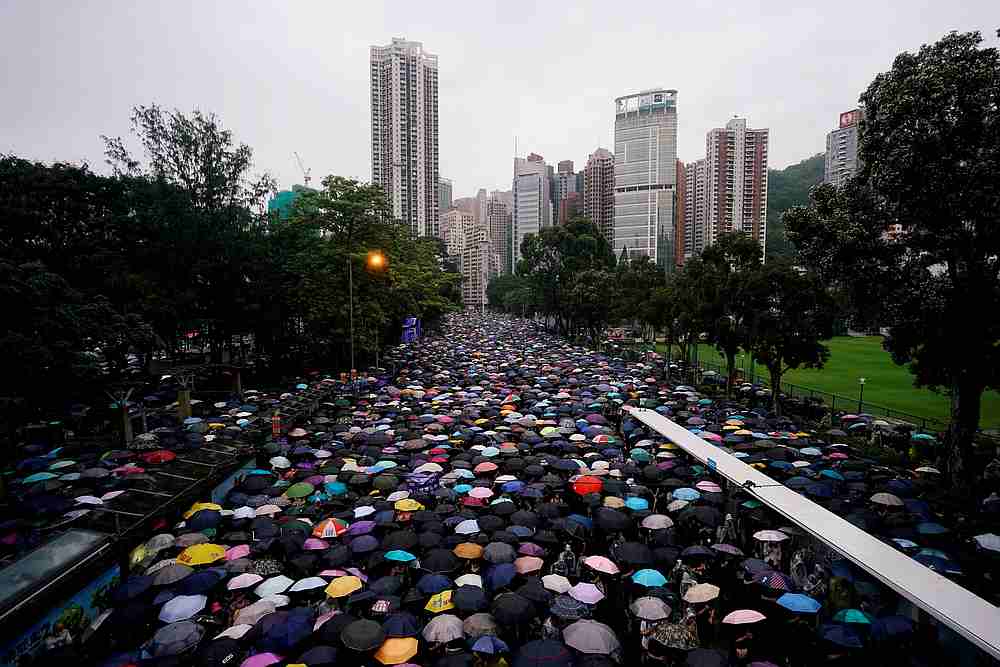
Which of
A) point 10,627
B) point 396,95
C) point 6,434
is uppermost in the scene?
point 396,95

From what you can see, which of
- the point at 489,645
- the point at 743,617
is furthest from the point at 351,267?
the point at 743,617

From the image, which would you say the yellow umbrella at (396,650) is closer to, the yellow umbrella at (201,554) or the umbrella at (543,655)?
the umbrella at (543,655)

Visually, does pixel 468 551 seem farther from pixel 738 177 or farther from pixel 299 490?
pixel 738 177

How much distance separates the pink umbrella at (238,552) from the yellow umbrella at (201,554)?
6.8 inches

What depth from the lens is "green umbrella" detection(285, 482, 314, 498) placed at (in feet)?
45.1

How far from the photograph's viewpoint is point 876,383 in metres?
32.8

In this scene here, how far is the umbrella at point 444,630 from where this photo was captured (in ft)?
25.2

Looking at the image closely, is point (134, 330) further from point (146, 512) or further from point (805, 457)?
point (805, 457)

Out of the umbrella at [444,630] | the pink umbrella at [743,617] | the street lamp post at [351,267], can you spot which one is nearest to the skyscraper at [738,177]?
the street lamp post at [351,267]

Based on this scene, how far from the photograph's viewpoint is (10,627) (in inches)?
298

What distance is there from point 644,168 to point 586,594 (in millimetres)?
123281

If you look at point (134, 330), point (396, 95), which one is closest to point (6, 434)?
point (134, 330)

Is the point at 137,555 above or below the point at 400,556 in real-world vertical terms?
below

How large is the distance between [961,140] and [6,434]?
2371 cm
